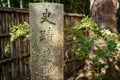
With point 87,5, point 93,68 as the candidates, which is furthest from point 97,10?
point 87,5

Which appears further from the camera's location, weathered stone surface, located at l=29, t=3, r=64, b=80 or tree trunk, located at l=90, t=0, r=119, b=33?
tree trunk, located at l=90, t=0, r=119, b=33

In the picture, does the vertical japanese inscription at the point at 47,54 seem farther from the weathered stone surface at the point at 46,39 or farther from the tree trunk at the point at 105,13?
the tree trunk at the point at 105,13

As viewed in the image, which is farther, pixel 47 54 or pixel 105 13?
pixel 105 13

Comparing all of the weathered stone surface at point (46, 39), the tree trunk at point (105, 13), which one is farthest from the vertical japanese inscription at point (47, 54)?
the tree trunk at point (105, 13)

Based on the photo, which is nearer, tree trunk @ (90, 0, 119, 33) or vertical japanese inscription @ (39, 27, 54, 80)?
vertical japanese inscription @ (39, 27, 54, 80)

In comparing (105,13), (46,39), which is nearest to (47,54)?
(46,39)

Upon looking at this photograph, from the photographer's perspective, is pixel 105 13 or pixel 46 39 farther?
pixel 105 13

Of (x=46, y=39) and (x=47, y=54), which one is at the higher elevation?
(x=46, y=39)

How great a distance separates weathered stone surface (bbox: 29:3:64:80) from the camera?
12.7 feet

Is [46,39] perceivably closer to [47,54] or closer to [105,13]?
[47,54]

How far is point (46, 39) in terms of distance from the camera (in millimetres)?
3910

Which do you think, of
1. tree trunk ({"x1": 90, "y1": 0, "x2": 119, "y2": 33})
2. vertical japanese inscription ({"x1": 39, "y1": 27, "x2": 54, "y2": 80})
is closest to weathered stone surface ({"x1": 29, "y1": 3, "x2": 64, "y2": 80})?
vertical japanese inscription ({"x1": 39, "y1": 27, "x2": 54, "y2": 80})

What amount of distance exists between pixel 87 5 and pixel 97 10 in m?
10.6

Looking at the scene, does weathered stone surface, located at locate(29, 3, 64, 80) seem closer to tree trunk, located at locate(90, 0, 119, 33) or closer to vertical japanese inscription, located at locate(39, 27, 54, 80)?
vertical japanese inscription, located at locate(39, 27, 54, 80)
